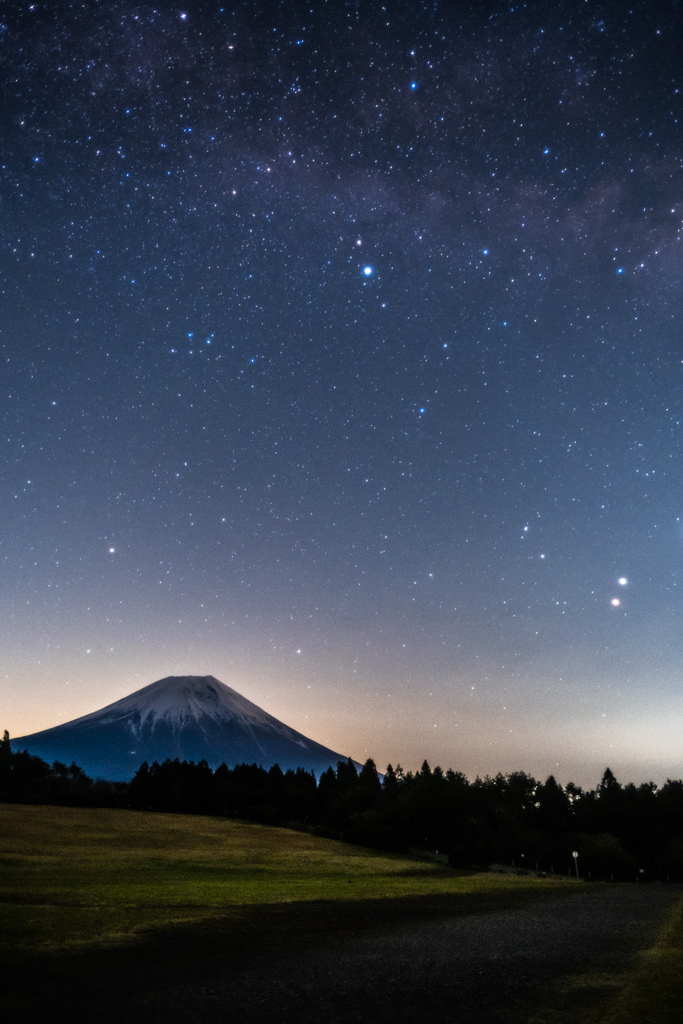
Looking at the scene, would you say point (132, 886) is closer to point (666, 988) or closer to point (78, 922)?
point (78, 922)

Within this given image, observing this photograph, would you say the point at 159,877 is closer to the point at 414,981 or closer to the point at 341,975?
the point at 341,975

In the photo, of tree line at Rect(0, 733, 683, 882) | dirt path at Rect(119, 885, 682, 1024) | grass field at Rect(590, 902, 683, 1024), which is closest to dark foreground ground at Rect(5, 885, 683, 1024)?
dirt path at Rect(119, 885, 682, 1024)

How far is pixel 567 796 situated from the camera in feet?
301

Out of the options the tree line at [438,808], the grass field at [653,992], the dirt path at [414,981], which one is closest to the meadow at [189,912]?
the grass field at [653,992]

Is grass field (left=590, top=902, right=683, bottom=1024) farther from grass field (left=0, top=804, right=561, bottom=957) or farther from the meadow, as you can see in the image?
grass field (left=0, top=804, right=561, bottom=957)

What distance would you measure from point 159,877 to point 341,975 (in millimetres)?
24236

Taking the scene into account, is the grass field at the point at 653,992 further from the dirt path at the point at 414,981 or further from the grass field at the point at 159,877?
the grass field at the point at 159,877

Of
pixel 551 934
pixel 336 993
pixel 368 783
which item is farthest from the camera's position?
pixel 368 783

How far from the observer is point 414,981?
11.0 m

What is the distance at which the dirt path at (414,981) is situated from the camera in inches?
345

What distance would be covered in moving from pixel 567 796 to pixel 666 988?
303ft

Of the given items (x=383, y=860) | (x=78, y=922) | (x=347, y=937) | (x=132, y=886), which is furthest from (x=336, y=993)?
(x=383, y=860)

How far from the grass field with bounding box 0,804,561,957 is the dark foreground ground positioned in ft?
7.96

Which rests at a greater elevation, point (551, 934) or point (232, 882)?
point (551, 934)
